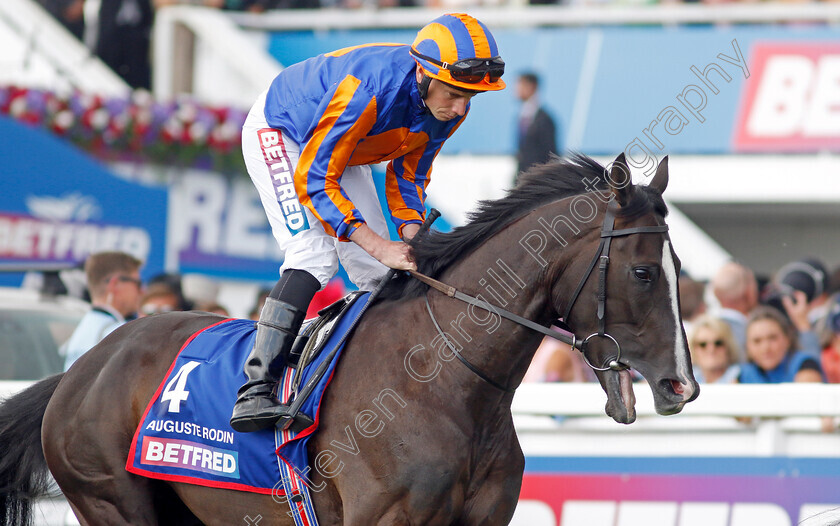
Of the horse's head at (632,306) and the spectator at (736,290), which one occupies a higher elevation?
the horse's head at (632,306)

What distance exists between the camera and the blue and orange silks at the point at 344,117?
323cm

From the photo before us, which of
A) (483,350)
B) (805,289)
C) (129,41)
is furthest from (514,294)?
(129,41)

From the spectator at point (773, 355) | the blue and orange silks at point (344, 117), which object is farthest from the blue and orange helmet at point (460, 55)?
the spectator at point (773, 355)

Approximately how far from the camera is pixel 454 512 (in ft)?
9.98

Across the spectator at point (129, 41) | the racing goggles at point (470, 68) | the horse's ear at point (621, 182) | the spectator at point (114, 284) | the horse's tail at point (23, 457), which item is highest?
the spectator at point (129, 41)

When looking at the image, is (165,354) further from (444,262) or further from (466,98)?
(466,98)

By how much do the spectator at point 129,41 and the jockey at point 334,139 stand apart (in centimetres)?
812

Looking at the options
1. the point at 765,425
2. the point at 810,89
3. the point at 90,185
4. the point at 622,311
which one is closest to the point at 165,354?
the point at 622,311

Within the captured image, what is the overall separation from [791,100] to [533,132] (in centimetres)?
281

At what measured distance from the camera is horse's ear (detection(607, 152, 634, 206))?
Answer: 2975mm

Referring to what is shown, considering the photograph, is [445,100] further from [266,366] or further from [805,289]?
[805,289]

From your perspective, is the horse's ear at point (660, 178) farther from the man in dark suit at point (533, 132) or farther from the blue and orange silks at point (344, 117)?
the man in dark suit at point (533, 132)

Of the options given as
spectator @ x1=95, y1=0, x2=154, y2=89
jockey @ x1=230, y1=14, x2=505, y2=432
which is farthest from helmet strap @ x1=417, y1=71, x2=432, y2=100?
spectator @ x1=95, y1=0, x2=154, y2=89

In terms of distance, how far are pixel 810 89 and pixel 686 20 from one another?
1.37m
